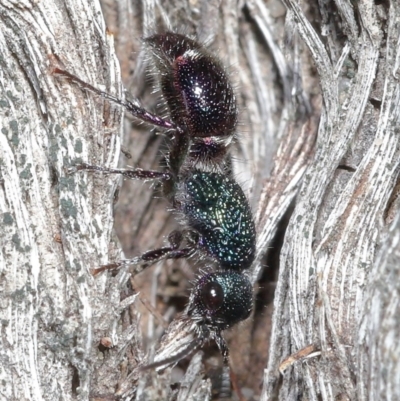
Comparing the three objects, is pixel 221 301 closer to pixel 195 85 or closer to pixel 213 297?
pixel 213 297

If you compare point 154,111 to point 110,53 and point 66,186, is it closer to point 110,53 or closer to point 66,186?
point 110,53

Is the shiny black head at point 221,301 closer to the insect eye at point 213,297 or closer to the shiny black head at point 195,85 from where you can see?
the insect eye at point 213,297

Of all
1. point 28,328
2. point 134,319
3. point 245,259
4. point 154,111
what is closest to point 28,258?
point 28,328

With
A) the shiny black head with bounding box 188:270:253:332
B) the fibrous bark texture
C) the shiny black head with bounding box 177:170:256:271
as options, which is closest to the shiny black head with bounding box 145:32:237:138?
the shiny black head with bounding box 177:170:256:271

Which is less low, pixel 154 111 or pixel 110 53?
pixel 110 53

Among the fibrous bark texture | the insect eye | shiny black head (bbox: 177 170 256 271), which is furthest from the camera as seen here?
shiny black head (bbox: 177 170 256 271)

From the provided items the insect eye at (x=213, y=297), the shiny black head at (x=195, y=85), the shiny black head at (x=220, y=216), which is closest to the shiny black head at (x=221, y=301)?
the insect eye at (x=213, y=297)

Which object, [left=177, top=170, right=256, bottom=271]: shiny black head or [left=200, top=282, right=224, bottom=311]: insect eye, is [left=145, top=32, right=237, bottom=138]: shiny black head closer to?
[left=177, top=170, right=256, bottom=271]: shiny black head
